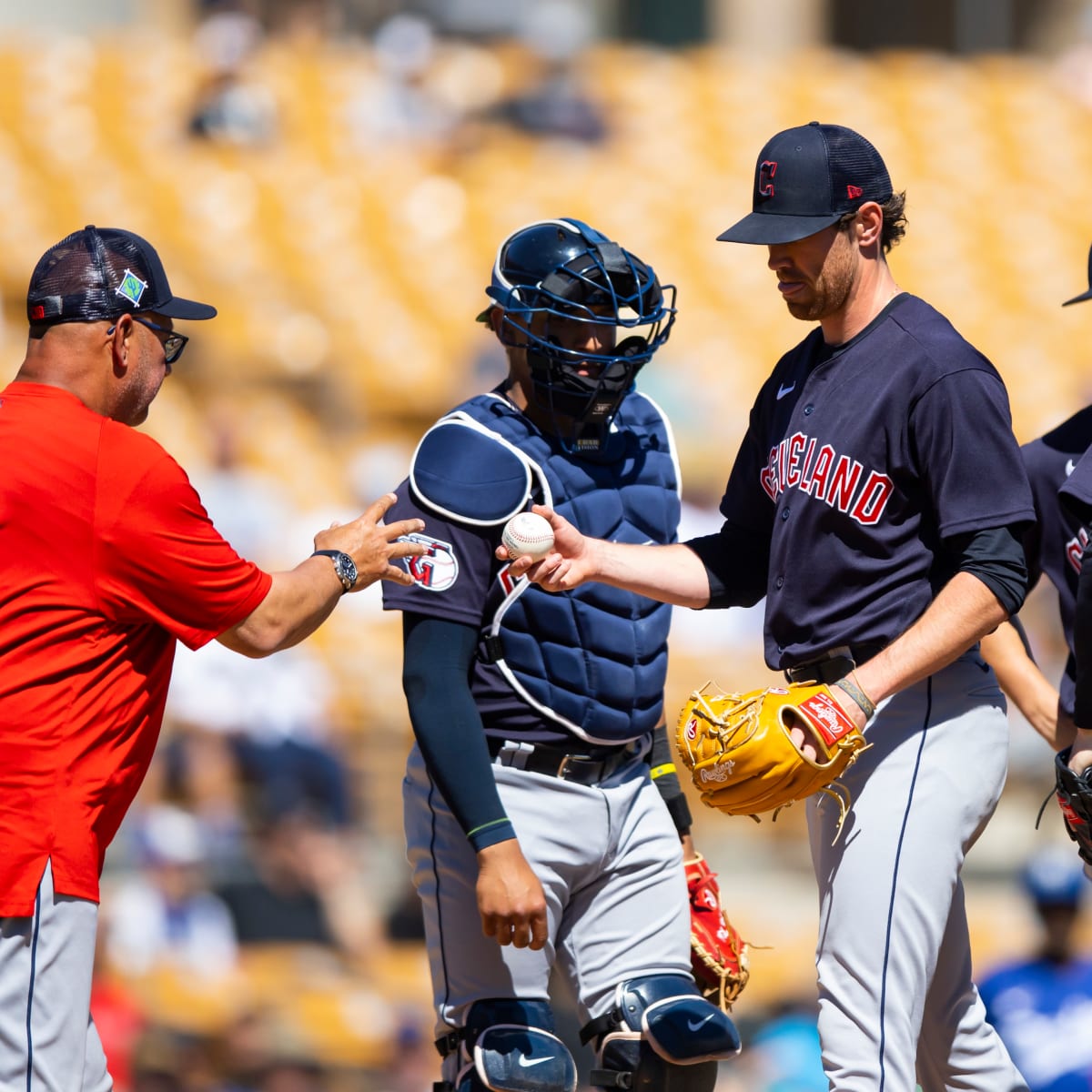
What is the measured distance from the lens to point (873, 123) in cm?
1262

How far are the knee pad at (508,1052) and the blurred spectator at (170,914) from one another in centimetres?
370

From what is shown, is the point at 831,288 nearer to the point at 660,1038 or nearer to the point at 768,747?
the point at 768,747

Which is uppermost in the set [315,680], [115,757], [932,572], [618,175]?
[618,175]

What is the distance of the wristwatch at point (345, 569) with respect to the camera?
291 cm

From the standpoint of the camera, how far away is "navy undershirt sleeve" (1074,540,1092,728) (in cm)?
275

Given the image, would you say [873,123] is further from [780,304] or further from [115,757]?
[115,757]

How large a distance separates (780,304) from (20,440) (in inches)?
339

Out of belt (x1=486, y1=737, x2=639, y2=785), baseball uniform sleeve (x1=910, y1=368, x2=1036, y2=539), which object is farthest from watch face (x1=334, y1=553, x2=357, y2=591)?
baseball uniform sleeve (x1=910, y1=368, x2=1036, y2=539)

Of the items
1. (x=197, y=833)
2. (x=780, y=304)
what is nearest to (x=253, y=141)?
(x=780, y=304)

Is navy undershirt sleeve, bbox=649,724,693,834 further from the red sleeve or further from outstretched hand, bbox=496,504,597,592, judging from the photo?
the red sleeve

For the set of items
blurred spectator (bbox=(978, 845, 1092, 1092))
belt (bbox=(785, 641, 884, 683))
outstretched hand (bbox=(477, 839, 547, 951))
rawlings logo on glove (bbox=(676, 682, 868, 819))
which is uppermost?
belt (bbox=(785, 641, 884, 683))

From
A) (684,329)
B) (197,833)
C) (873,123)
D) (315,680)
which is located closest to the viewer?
(197,833)

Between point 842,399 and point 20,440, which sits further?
point 842,399

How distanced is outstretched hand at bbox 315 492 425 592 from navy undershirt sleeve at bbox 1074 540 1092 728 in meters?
1.13
